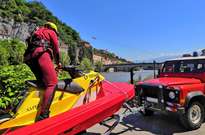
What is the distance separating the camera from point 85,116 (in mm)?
5051

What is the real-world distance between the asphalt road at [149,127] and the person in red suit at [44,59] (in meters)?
2.34

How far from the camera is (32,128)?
4371 millimetres

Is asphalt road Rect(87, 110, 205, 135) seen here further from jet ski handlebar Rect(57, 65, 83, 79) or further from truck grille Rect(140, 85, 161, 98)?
jet ski handlebar Rect(57, 65, 83, 79)

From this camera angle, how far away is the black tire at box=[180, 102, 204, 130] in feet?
23.6

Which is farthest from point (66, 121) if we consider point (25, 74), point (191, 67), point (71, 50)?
point (71, 50)

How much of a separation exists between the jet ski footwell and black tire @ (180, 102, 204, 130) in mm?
1590

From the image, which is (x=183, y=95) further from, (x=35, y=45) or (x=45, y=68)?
(x=35, y=45)

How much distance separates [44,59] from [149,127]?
12.3 feet

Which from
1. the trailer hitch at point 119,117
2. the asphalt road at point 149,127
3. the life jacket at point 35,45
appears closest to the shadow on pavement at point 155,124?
the asphalt road at point 149,127

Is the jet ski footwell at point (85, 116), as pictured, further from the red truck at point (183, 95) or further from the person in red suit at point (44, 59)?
the red truck at point (183, 95)

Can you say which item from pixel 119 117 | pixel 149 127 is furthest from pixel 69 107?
pixel 149 127

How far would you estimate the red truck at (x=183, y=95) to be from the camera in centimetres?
715

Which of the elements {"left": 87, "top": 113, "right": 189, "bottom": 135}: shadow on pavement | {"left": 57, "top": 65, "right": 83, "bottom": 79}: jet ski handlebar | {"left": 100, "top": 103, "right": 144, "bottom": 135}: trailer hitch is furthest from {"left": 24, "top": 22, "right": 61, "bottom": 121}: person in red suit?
{"left": 87, "top": 113, "right": 189, "bottom": 135}: shadow on pavement

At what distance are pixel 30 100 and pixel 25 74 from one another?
10.8 feet
